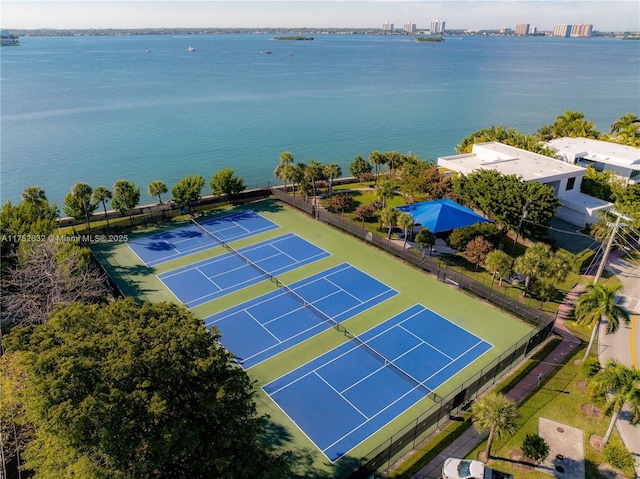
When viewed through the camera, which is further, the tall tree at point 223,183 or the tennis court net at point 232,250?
the tall tree at point 223,183

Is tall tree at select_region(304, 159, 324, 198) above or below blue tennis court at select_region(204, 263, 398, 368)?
above

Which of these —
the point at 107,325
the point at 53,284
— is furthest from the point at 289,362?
the point at 53,284

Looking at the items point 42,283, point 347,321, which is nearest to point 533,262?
point 347,321

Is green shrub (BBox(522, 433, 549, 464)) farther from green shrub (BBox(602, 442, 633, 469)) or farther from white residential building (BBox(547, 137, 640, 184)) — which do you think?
white residential building (BBox(547, 137, 640, 184))

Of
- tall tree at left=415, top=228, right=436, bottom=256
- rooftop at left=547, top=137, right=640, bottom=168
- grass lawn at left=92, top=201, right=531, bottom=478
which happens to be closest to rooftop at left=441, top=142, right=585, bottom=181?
rooftop at left=547, top=137, right=640, bottom=168

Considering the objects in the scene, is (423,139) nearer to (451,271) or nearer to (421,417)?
(451,271)

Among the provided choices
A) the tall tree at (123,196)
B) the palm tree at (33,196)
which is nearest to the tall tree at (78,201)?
the palm tree at (33,196)

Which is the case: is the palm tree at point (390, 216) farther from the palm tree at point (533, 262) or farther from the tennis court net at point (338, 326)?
the palm tree at point (533, 262)
